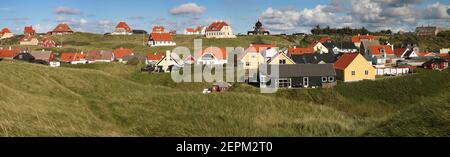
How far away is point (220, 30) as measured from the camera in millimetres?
137875

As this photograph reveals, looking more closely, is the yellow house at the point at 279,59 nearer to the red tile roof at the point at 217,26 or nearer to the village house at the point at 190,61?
the village house at the point at 190,61

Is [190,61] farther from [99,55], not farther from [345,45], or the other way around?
[345,45]

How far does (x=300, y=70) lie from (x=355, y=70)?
30.0ft

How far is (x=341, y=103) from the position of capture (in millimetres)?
43281

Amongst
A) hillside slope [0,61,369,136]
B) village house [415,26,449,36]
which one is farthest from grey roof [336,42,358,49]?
hillside slope [0,61,369,136]

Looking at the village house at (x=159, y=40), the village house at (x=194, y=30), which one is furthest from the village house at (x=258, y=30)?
the village house at (x=159, y=40)

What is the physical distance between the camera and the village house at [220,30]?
137962 mm

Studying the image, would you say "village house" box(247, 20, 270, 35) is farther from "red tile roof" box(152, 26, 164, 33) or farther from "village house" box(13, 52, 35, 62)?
"village house" box(13, 52, 35, 62)

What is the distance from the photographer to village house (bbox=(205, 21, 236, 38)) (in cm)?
13796

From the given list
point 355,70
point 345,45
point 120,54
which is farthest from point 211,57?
point 345,45
